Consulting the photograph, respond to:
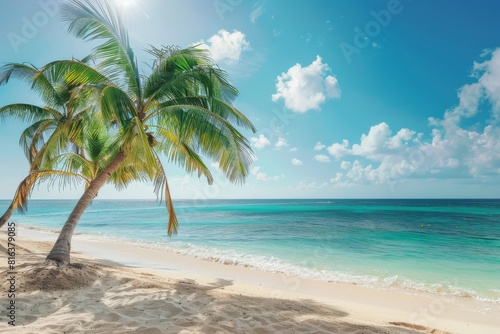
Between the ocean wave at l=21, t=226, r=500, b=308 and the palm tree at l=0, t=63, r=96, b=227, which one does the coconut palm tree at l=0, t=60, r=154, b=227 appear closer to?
the palm tree at l=0, t=63, r=96, b=227

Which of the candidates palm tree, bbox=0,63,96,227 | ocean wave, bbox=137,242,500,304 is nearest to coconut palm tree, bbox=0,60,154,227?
palm tree, bbox=0,63,96,227

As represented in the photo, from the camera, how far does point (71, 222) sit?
640 cm

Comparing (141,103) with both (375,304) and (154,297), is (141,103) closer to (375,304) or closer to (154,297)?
(154,297)

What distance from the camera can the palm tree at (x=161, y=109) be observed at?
634 centimetres

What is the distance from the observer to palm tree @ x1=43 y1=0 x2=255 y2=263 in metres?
6.34

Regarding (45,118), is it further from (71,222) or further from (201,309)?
(201,309)

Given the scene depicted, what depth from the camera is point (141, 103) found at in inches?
280

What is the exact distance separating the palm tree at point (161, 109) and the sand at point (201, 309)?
3.83ft

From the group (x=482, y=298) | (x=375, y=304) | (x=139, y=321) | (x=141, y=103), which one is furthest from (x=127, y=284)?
(x=482, y=298)

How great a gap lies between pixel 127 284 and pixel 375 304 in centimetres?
540

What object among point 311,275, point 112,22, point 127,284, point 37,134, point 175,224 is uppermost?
point 112,22

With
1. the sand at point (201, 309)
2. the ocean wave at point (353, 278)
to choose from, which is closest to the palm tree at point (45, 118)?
the sand at point (201, 309)

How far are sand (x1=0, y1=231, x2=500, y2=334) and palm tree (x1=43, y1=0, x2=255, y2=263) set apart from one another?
1168 millimetres

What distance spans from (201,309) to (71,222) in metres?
3.90
